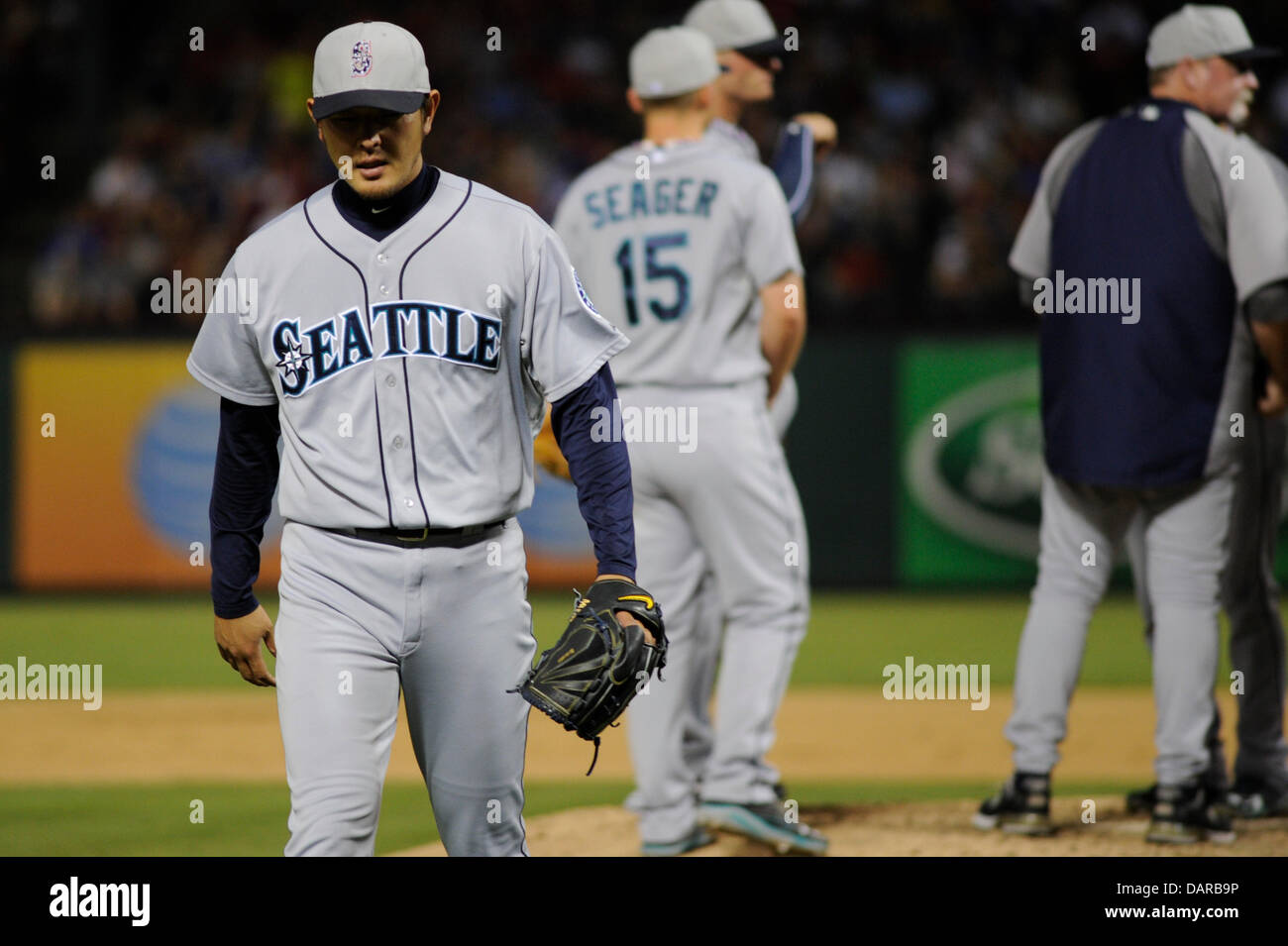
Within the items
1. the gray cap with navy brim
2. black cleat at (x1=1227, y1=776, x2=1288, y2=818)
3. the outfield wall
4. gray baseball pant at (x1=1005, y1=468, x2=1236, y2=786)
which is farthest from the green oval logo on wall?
the gray cap with navy brim

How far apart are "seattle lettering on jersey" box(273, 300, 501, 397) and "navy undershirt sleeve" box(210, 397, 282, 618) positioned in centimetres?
20

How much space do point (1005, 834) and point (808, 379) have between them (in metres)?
6.40

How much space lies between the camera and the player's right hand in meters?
3.47

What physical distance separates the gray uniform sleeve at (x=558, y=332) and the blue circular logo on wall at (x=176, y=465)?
8249mm

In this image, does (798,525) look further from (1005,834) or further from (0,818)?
(0,818)

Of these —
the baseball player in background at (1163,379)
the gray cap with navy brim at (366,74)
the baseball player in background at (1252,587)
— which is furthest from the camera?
the baseball player in background at (1252,587)

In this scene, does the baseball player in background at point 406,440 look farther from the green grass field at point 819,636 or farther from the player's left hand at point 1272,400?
the green grass field at point 819,636

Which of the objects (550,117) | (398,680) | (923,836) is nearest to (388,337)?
(398,680)

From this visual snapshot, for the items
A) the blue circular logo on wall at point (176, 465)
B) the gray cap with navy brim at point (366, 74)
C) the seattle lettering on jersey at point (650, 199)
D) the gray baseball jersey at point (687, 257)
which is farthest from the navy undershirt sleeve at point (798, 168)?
the blue circular logo on wall at point (176, 465)

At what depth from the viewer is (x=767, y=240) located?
5016 mm

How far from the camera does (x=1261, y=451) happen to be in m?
5.23

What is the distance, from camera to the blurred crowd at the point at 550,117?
1391 centimetres

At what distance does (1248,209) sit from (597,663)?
2846 mm

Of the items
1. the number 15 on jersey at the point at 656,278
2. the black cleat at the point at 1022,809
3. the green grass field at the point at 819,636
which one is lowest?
the green grass field at the point at 819,636
